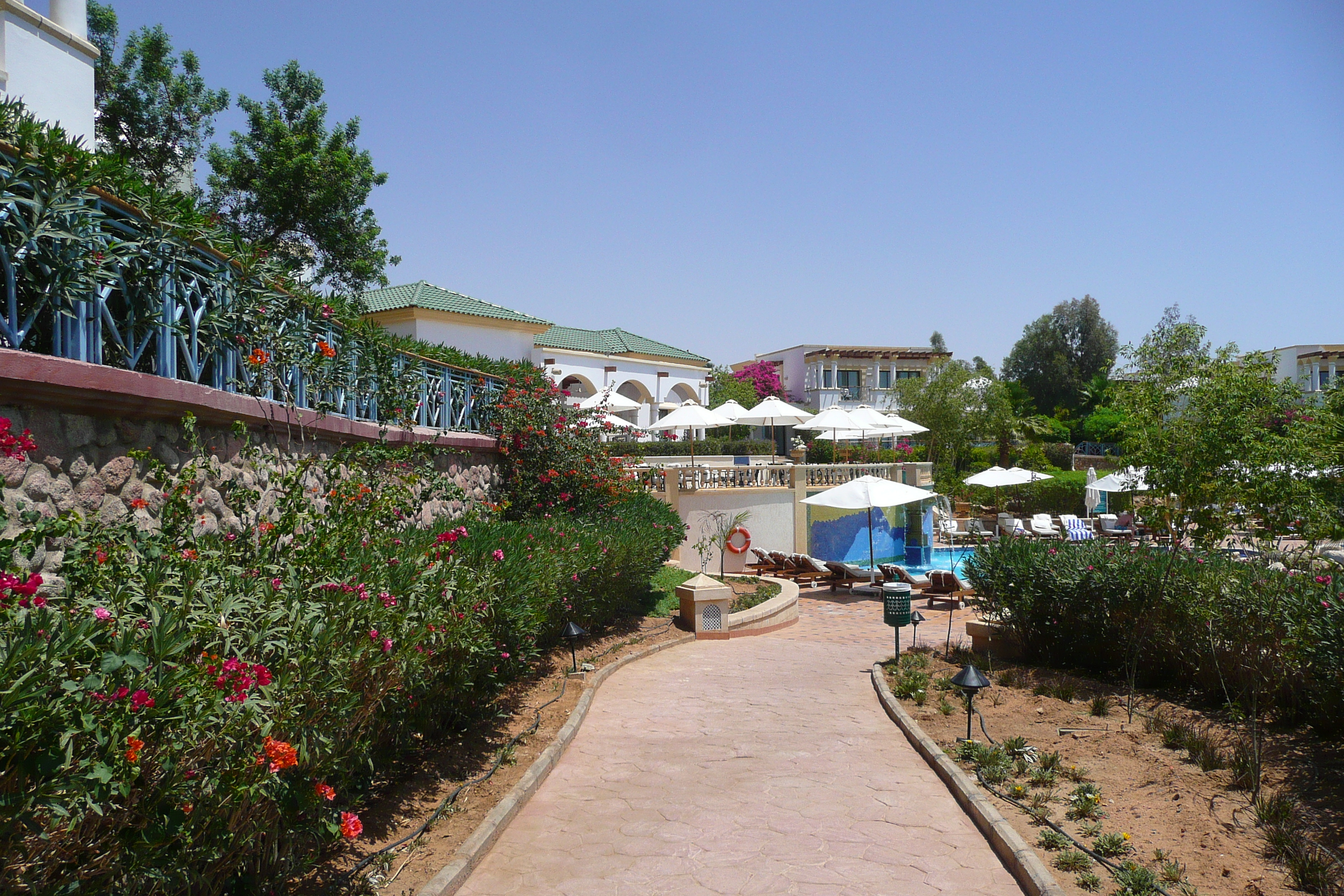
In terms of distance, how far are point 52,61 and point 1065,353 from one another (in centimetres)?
5809

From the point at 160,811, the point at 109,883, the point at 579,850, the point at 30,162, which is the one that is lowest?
the point at 579,850

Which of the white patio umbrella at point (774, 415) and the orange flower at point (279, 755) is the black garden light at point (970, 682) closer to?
the orange flower at point (279, 755)

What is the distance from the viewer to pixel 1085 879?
4738mm

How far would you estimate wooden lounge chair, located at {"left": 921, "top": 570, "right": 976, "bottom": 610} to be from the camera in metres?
17.6

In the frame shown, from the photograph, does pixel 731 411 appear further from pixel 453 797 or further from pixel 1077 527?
pixel 453 797

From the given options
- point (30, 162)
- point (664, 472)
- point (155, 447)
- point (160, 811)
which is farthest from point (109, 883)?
point (664, 472)

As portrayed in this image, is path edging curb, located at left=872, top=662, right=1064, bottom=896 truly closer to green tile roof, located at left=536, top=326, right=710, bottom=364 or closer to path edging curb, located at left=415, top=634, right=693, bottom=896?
path edging curb, located at left=415, top=634, right=693, bottom=896

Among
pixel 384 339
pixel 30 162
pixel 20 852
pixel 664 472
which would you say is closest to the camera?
pixel 20 852

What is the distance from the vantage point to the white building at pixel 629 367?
39344mm

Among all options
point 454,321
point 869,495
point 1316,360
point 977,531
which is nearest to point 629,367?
point 454,321

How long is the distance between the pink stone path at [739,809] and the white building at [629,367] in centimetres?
2891

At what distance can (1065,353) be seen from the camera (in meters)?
57.7

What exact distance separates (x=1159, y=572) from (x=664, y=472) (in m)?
14.1

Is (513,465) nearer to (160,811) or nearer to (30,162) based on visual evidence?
(30,162)
